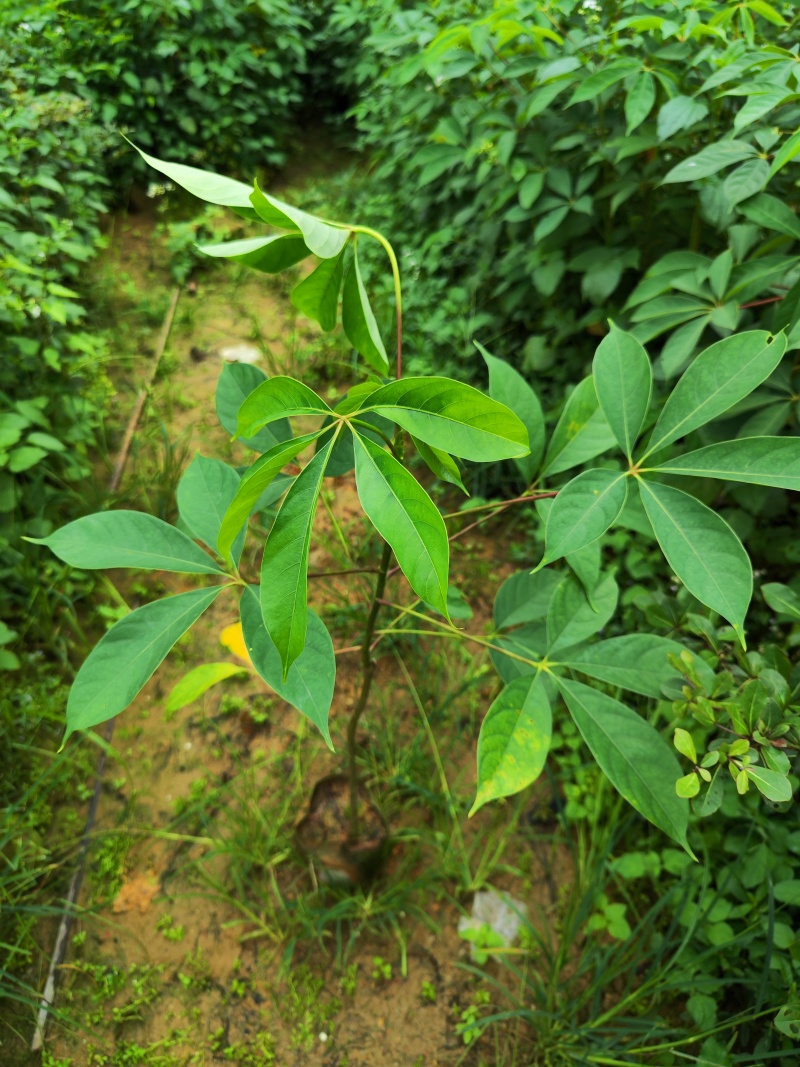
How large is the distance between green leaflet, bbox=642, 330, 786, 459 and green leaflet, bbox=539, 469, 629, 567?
0.07m

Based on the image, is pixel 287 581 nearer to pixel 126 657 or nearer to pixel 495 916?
pixel 126 657

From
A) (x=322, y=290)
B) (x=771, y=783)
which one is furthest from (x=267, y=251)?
(x=771, y=783)

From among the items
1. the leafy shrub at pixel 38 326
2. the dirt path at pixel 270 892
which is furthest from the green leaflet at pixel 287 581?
the leafy shrub at pixel 38 326

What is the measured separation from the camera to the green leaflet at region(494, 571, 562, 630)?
1.01 meters

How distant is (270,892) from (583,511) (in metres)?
1.32

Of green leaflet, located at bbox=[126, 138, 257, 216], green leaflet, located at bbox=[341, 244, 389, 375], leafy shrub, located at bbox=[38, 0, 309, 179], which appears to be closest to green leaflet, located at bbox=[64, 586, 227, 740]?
green leaflet, located at bbox=[341, 244, 389, 375]

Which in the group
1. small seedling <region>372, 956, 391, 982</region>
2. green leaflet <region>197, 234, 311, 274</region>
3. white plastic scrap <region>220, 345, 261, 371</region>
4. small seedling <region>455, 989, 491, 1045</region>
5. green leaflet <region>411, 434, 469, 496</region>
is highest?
green leaflet <region>197, 234, 311, 274</region>

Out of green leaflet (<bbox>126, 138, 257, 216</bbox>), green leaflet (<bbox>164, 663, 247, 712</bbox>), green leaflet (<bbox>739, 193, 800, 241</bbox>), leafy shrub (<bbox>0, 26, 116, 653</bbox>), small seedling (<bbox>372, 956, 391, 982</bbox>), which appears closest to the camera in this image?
green leaflet (<bbox>126, 138, 257, 216</bbox>)

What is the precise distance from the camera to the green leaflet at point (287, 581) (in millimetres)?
621

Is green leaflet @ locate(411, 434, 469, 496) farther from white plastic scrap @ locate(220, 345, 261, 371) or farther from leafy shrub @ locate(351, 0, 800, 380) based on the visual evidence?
white plastic scrap @ locate(220, 345, 261, 371)

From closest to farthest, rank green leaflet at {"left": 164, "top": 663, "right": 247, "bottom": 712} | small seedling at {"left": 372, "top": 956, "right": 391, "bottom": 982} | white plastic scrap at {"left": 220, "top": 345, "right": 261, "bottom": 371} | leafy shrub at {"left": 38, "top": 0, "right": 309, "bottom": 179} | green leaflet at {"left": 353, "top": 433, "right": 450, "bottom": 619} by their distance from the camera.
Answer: green leaflet at {"left": 353, "top": 433, "right": 450, "bottom": 619} → green leaflet at {"left": 164, "top": 663, "right": 247, "bottom": 712} → small seedling at {"left": 372, "top": 956, "right": 391, "bottom": 982} → white plastic scrap at {"left": 220, "top": 345, "right": 261, "bottom": 371} → leafy shrub at {"left": 38, "top": 0, "right": 309, "bottom": 179}

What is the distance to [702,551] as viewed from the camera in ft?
2.35

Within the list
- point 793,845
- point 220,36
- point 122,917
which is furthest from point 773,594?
point 220,36

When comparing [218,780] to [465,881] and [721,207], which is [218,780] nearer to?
[465,881]
